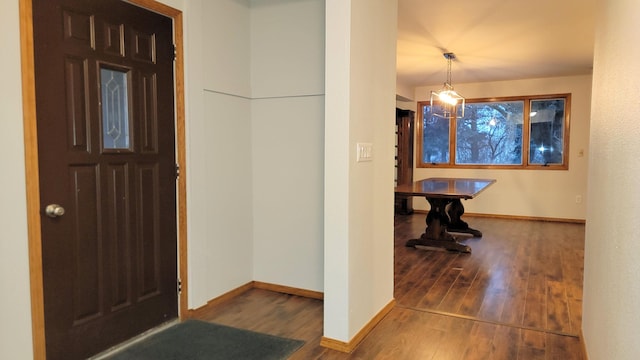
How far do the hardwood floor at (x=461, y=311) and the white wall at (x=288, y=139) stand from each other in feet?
1.07

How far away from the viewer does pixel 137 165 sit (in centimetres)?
259

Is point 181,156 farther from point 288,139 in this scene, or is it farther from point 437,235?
point 437,235

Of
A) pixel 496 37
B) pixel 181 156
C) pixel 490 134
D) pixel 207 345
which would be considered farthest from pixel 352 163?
pixel 490 134

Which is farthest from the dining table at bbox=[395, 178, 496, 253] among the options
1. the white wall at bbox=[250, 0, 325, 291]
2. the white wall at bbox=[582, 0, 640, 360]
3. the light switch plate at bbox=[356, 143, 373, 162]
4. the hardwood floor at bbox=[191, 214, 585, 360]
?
the white wall at bbox=[582, 0, 640, 360]

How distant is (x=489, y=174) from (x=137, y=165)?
639cm

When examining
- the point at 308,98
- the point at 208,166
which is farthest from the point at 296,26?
the point at 208,166

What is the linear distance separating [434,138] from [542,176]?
194cm

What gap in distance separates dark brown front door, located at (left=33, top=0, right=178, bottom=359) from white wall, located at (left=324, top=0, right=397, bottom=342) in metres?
1.10

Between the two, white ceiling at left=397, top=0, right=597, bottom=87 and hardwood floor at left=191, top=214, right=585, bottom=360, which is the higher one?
white ceiling at left=397, top=0, right=597, bottom=87

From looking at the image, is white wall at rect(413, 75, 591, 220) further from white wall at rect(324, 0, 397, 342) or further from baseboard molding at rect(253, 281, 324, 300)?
white wall at rect(324, 0, 397, 342)

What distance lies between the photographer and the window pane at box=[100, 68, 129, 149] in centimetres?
240

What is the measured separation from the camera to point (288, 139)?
11.4ft

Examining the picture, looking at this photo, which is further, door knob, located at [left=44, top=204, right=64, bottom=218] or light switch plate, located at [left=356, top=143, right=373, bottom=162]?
light switch plate, located at [left=356, top=143, right=373, bottom=162]

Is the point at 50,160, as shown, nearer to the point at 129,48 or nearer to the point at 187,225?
the point at 129,48
